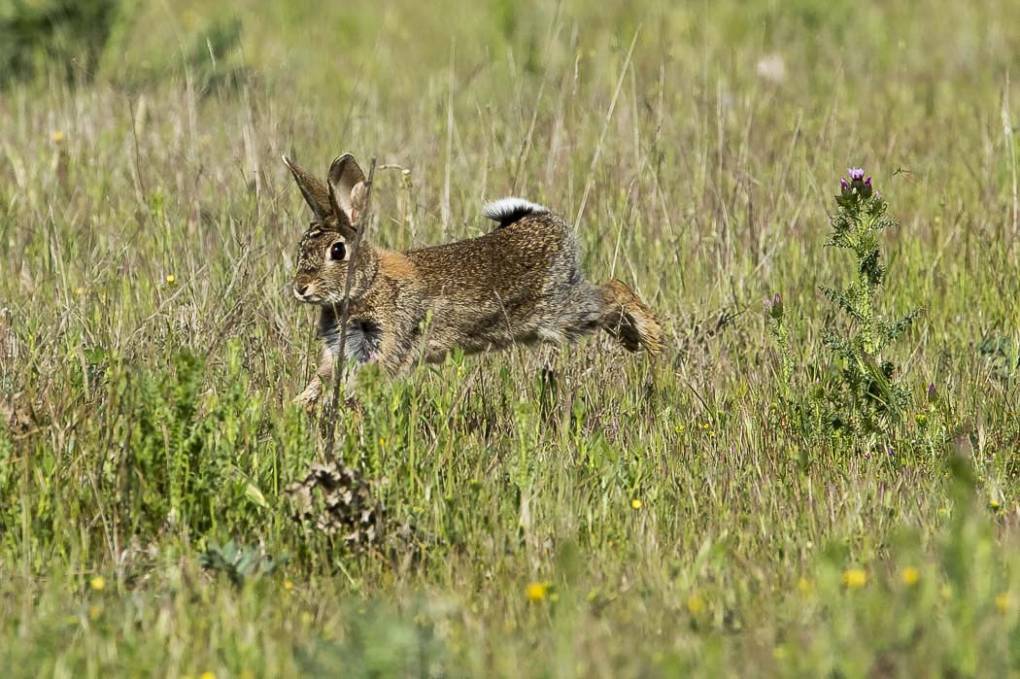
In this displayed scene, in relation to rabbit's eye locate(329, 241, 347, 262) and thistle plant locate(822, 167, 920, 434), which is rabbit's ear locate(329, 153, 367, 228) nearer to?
rabbit's eye locate(329, 241, 347, 262)

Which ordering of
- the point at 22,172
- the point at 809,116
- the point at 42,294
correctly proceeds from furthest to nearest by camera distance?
the point at 809,116 → the point at 22,172 → the point at 42,294

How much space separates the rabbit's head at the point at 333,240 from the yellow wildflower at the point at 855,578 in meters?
2.40

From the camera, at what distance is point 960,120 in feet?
29.4

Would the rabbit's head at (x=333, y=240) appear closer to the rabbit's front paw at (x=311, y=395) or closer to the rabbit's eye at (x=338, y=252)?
the rabbit's eye at (x=338, y=252)

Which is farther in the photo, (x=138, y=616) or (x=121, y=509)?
(x=121, y=509)

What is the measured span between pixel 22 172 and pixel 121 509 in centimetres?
381

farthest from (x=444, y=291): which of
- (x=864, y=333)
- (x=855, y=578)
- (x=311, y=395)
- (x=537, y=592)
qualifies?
(x=855, y=578)

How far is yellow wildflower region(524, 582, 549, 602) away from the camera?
378cm

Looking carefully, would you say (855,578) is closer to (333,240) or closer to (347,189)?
(333,240)

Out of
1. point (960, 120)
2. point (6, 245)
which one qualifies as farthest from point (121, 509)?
point (960, 120)

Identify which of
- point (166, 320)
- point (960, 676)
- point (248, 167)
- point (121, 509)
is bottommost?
point (960, 676)

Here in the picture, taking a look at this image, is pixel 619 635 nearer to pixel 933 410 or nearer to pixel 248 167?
pixel 933 410

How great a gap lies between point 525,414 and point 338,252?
1.49 m

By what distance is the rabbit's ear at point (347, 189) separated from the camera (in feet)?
19.1
